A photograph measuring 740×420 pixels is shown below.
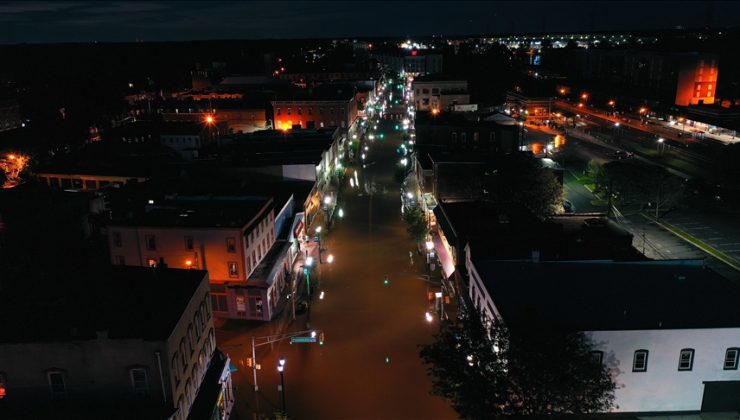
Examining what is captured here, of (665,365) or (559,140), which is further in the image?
(559,140)

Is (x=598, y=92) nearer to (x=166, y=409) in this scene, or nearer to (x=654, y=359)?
(x=654, y=359)

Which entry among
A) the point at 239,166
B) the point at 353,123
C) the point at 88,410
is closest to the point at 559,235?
the point at 88,410

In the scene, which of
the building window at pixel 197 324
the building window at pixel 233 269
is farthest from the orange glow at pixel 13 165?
the building window at pixel 197 324

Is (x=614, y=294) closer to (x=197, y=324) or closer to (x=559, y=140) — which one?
(x=197, y=324)

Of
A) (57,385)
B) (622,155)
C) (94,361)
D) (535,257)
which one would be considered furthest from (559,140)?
(57,385)

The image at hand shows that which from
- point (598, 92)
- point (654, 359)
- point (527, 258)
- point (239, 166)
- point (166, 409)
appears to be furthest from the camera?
point (598, 92)

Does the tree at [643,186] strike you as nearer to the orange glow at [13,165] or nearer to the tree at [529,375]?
the tree at [529,375]

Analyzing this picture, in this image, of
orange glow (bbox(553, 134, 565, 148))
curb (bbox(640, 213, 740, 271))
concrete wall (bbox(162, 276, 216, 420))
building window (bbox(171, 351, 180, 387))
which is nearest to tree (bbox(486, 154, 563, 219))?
curb (bbox(640, 213, 740, 271))
